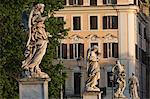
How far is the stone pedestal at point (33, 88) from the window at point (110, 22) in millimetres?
51011

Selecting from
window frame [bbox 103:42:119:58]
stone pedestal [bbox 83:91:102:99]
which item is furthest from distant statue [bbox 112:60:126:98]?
window frame [bbox 103:42:119:58]

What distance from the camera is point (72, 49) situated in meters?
72.0

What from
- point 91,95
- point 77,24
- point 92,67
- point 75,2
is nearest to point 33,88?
point 91,95

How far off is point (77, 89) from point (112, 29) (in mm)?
7079

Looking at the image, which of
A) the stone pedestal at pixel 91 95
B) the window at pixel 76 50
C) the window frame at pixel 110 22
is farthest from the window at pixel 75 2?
the stone pedestal at pixel 91 95

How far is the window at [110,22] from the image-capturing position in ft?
236

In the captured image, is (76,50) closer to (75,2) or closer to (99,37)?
(99,37)

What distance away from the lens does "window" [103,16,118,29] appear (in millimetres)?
71812

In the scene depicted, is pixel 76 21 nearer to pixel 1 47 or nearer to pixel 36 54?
pixel 1 47

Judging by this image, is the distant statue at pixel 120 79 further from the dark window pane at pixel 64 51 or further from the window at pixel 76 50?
the dark window pane at pixel 64 51

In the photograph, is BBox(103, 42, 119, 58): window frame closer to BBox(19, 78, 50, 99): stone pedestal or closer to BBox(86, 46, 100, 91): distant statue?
BBox(86, 46, 100, 91): distant statue

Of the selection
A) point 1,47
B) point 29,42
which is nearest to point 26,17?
point 29,42

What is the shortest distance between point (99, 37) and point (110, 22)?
1.88 metres

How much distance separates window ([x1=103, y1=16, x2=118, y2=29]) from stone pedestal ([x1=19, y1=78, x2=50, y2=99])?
167 feet
